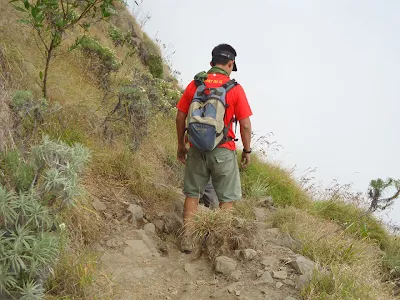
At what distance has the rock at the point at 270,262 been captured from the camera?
394cm

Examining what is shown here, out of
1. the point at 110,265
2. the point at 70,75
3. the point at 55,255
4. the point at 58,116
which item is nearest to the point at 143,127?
the point at 58,116

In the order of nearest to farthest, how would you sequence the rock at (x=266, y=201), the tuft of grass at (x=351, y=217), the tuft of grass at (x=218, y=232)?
1. the tuft of grass at (x=218, y=232)
2. the rock at (x=266, y=201)
3. the tuft of grass at (x=351, y=217)

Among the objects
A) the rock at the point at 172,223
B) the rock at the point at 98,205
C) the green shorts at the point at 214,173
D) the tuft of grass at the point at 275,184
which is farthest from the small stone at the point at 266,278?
the tuft of grass at the point at 275,184

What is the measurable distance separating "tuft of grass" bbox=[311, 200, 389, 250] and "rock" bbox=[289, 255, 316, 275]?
11.4 feet

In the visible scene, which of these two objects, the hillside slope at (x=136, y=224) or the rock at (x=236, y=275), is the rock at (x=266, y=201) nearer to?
the hillside slope at (x=136, y=224)

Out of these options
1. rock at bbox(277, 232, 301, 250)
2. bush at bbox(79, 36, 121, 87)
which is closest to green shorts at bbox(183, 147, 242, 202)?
rock at bbox(277, 232, 301, 250)

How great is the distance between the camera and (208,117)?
4.21 metres

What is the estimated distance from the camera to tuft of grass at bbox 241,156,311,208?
7520 millimetres

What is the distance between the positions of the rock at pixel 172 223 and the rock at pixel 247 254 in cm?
97

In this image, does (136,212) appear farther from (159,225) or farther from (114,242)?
(114,242)

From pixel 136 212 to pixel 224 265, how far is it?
133 cm

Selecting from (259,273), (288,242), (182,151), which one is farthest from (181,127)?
(259,273)

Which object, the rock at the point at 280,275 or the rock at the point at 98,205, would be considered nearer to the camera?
the rock at the point at 280,275

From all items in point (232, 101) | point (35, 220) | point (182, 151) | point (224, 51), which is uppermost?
point (224, 51)
